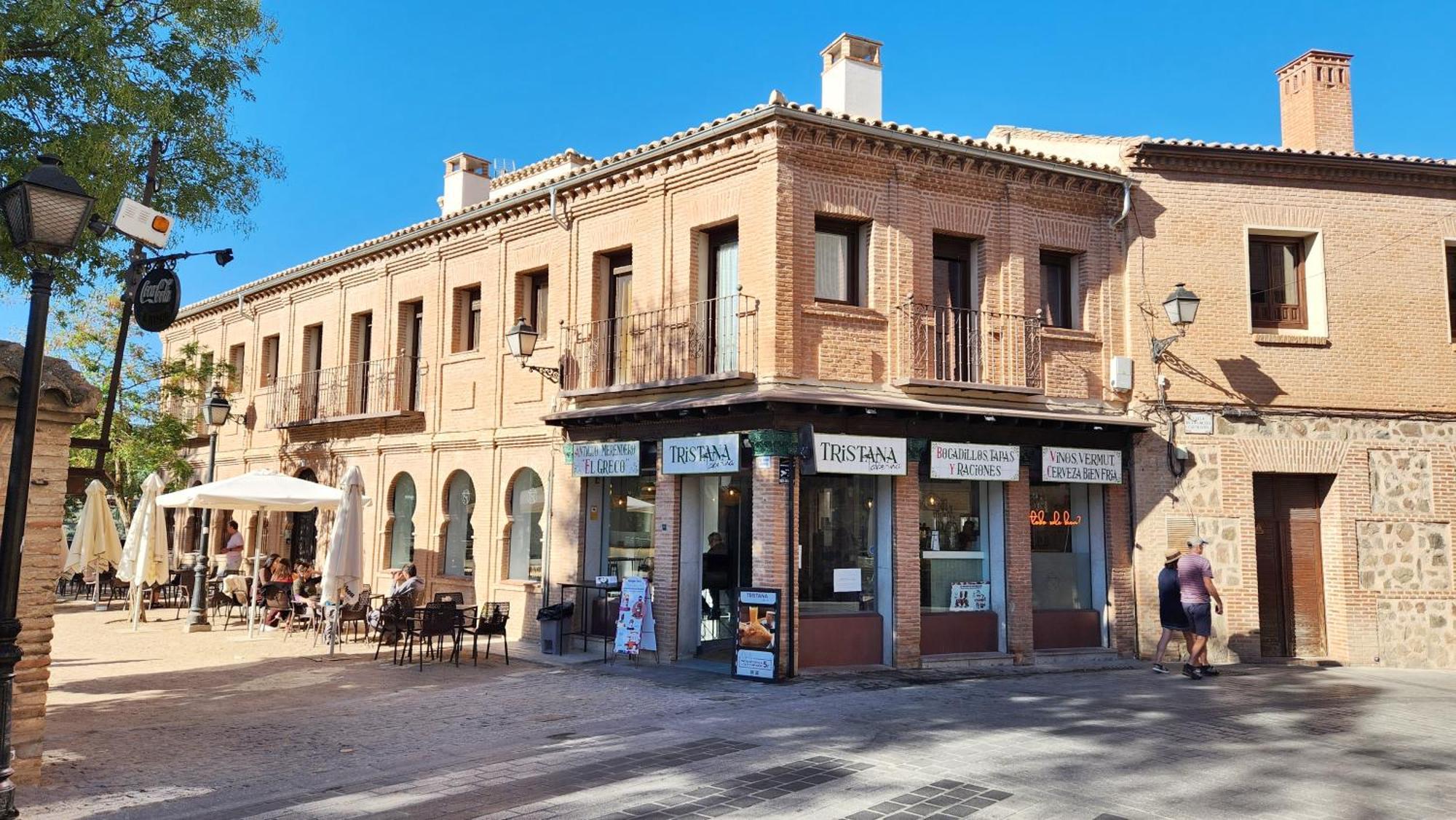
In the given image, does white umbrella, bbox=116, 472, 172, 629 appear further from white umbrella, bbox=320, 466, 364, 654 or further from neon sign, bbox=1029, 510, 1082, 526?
neon sign, bbox=1029, 510, 1082, 526

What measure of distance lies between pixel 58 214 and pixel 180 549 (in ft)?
72.2

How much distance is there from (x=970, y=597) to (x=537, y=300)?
8.48 meters

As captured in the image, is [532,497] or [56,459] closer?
[56,459]

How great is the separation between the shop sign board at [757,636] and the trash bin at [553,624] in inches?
123

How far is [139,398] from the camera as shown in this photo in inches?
893

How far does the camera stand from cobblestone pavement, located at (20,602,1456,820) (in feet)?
21.3

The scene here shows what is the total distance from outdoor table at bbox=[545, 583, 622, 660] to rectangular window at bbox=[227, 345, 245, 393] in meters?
13.0

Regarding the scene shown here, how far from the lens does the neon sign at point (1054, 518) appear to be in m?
14.3

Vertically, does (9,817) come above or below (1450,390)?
below

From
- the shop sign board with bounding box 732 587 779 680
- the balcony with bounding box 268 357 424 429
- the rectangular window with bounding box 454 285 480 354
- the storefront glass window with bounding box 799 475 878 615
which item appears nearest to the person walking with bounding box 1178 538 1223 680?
the storefront glass window with bounding box 799 475 878 615

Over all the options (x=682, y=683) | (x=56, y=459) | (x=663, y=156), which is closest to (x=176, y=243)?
(x=56, y=459)

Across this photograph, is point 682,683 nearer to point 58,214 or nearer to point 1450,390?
point 58,214

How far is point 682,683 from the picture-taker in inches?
456

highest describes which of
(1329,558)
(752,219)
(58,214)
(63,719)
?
(752,219)
